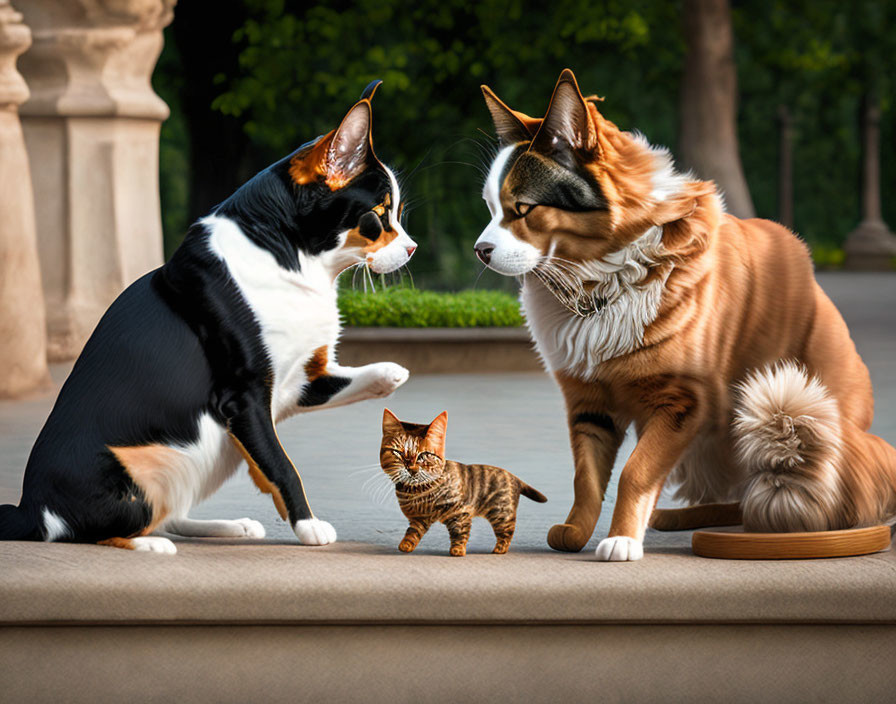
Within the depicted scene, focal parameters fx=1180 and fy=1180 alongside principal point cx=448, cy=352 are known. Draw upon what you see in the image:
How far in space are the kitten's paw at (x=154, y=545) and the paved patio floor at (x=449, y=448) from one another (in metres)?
0.50

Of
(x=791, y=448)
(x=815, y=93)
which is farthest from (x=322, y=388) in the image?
(x=815, y=93)

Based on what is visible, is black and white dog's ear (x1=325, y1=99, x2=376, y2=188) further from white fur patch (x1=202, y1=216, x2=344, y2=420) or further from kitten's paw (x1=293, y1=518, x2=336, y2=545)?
kitten's paw (x1=293, y1=518, x2=336, y2=545)

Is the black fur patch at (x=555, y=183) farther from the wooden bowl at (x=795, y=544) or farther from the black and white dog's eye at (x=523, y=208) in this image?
A: the wooden bowl at (x=795, y=544)

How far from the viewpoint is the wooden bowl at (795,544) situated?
3.29 meters

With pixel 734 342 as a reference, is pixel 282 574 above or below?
below

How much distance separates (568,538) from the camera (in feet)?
11.5

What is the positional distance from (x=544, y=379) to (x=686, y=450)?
6.56 m

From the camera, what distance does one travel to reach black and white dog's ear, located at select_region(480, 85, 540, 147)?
330 centimetres

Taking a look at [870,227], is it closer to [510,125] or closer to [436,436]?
[510,125]

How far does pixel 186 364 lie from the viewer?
3.41 meters

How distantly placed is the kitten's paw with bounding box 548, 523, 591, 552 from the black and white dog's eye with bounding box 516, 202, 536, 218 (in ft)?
3.12

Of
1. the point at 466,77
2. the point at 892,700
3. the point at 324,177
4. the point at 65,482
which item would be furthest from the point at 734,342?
the point at 466,77

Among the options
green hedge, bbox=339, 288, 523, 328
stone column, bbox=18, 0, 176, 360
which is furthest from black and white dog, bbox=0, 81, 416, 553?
stone column, bbox=18, 0, 176, 360

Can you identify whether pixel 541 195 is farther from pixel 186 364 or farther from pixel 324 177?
pixel 186 364
